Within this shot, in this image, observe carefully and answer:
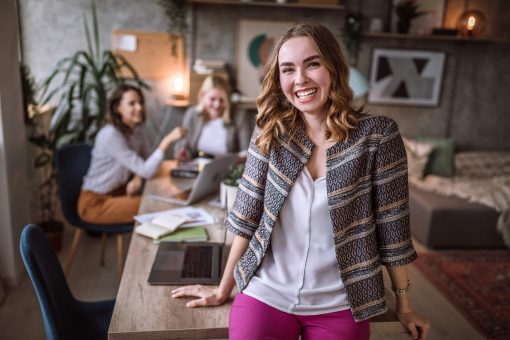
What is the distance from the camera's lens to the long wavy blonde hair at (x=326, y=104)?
4.21 feet

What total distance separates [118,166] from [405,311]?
6.71 ft

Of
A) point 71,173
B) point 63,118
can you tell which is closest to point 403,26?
point 63,118

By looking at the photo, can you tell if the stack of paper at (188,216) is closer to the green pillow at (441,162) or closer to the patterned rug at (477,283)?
the patterned rug at (477,283)

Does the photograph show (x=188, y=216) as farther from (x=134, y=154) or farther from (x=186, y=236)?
(x=134, y=154)

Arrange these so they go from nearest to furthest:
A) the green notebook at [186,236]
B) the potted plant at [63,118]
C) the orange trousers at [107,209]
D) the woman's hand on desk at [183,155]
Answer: the green notebook at [186,236] < the orange trousers at [107,209] < the woman's hand on desk at [183,155] < the potted plant at [63,118]

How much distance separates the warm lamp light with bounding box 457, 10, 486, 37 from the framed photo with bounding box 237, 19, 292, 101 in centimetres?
171

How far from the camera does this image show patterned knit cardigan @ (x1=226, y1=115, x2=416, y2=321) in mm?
1267

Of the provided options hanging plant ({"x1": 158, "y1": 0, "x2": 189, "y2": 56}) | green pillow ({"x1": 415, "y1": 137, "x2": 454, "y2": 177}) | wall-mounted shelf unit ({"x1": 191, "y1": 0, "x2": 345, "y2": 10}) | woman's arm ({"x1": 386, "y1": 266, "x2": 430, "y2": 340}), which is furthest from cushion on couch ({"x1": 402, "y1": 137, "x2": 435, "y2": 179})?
woman's arm ({"x1": 386, "y1": 266, "x2": 430, "y2": 340})

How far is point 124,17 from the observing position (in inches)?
165

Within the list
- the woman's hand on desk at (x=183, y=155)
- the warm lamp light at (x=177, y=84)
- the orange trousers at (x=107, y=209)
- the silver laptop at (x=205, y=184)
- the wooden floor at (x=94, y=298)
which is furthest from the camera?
the warm lamp light at (x=177, y=84)

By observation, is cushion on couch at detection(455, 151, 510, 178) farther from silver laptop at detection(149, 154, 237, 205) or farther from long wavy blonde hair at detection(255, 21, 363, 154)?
long wavy blonde hair at detection(255, 21, 363, 154)

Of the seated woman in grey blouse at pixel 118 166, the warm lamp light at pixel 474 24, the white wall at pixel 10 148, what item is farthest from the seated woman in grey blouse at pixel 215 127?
the warm lamp light at pixel 474 24

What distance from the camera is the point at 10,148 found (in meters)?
2.70

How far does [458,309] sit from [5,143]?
112 inches
